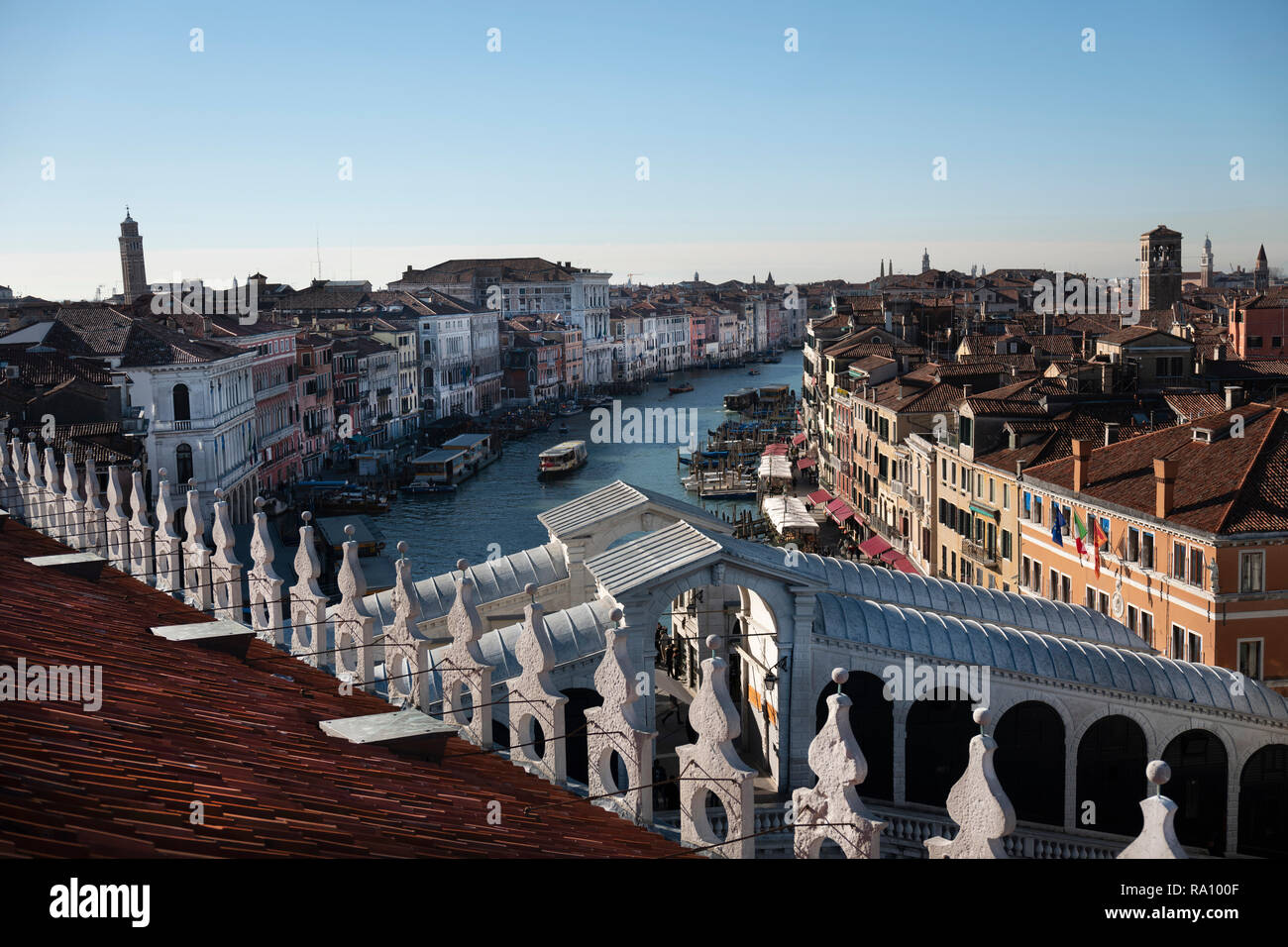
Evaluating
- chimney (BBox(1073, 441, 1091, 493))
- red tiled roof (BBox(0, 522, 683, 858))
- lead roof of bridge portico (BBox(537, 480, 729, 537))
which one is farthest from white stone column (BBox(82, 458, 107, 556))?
chimney (BBox(1073, 441, 1091, 493))

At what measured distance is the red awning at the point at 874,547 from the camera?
2973 cm

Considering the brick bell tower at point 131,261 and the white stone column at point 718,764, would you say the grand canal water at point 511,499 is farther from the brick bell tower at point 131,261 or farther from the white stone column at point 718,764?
the brick bell tower at point 131,261

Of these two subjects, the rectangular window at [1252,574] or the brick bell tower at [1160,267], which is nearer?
the rectangular window at [1252,574]

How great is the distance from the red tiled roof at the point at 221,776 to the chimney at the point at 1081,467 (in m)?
15.7

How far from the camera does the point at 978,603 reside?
1555cm

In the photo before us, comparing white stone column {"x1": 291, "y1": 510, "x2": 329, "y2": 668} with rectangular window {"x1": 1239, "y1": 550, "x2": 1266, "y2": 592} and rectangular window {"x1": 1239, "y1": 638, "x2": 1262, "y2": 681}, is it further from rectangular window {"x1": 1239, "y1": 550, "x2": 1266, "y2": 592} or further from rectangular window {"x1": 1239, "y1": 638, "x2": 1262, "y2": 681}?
rectangular window {"x1": 1239, "y1": 638, "x2": 1262, "y2": 681}

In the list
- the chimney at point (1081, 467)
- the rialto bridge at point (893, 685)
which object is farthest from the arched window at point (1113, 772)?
the chimney at point (1081, 467)

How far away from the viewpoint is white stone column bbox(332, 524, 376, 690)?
6.43 metres

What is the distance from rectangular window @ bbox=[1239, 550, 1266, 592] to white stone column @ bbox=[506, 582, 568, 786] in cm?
1305

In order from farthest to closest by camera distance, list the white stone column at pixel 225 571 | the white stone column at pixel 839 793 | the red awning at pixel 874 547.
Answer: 1. the red awning at pixel 874 547
2. the white stone column at pixel 225 571
3. the white stone column at pixel 839 793

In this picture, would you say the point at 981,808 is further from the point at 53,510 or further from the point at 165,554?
the point at 53,510

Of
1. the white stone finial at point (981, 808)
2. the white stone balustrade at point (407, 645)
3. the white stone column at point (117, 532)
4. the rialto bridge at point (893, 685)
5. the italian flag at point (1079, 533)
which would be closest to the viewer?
the white stone finial at point (981, 808)
